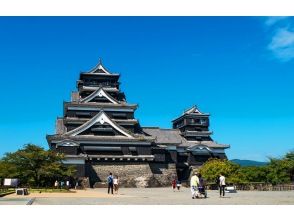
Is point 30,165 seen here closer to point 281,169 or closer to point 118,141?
point 118,141

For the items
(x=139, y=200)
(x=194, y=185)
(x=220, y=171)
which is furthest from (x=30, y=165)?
(x=220, y=171)

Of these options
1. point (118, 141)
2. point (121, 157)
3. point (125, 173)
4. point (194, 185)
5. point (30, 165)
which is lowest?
point (194, 185)

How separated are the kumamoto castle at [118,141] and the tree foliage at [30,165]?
23.9ft

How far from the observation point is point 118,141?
4069cm

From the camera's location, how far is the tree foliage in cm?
2928

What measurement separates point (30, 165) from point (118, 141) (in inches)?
485

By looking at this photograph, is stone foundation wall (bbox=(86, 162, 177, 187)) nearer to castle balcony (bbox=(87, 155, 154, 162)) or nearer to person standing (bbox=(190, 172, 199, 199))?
castle balcony (bbox=(87, 155, 154, 162))

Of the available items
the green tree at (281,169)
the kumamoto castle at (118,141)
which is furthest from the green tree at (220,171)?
the kumamoto castle at (118,141)

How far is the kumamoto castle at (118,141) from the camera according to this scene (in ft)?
129

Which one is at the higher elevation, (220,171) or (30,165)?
(30,165)

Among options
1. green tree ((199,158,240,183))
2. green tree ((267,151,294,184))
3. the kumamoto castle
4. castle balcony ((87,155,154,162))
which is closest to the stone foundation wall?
the kumamoto castle

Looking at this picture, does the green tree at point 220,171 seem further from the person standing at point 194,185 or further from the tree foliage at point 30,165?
the person standing at point 194,185
